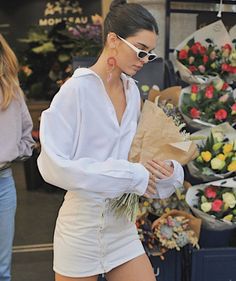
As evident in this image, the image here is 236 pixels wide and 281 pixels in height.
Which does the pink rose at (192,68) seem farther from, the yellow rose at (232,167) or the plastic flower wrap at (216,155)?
the yellow rose at (232,167)

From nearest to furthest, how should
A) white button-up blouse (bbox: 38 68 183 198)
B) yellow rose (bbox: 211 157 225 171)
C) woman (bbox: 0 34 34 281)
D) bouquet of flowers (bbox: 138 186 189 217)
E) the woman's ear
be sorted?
white button-up blouse (bbox: 38 68 183 198) < the woman's ear < woman (bbox: 0 34 34 281) < yellow rose (bbox: 211 157 225 171) < bouquet of flowers (bbox: 138 186 189 217)

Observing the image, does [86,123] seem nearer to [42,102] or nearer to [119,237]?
[119,237]

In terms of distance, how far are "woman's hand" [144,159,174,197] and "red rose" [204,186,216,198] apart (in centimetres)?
84

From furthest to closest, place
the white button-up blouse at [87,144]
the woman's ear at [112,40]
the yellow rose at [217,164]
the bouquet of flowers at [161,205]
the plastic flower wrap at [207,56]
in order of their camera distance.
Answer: the plastic flower wrap at [207,56] → the bouquet of flowers at [161,205] → the yellow rose at [217,164] → the woman's ear at [112,40] → the white button-up blouse at [87,144]

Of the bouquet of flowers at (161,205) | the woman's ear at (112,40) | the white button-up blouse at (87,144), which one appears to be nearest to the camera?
the white button-up blouse at (87,144)

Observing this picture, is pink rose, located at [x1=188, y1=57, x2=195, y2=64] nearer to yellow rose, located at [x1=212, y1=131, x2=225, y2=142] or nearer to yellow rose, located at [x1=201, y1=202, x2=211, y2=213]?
yellow rose, located at [x1=212, y1=131, x2=225, y2=142]

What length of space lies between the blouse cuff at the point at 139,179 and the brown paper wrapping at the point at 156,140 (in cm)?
11

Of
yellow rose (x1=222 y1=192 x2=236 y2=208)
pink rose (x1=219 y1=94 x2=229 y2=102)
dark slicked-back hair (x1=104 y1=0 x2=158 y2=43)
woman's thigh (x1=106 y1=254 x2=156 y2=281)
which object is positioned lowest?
yellow rose (x1=222 y1=192 x2=236 y2=208)

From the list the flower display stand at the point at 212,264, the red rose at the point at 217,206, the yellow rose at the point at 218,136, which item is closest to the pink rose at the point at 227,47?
the yellow rose at the point at 218,136

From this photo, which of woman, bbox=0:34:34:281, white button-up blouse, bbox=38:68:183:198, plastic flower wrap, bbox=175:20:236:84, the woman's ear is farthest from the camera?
plastic flower wrap, bbox=175:20:236:84

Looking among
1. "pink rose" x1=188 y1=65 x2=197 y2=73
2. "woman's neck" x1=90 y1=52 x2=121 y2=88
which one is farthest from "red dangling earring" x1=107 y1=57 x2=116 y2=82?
"pink rose" x1=188 y1=65 x2=197 y2=73

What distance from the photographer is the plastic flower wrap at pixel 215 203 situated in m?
2.48

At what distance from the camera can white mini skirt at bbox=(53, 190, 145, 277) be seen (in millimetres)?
1728

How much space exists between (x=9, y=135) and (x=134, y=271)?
0.98 metres
